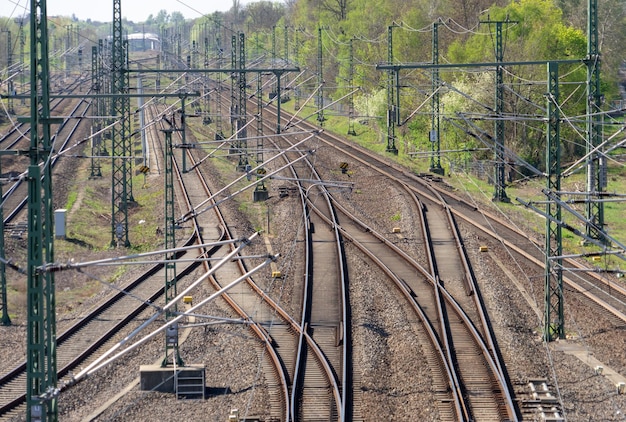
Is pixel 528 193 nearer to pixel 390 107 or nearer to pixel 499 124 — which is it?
pixel 499 124

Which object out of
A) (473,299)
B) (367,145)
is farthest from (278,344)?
(367,145)

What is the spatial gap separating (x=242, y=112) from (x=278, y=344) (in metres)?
22.1

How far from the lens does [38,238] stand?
1082cm

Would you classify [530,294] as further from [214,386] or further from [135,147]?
[135,147]

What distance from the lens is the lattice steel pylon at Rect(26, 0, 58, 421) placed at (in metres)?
10.7

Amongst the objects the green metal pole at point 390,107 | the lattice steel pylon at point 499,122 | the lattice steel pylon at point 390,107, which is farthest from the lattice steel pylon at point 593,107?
the lattice steel pylon at point 390,107

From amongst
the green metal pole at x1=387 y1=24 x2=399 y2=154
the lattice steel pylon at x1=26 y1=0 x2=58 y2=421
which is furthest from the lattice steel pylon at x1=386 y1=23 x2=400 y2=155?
the lattice steel pylon at x1=26 y1=0 x2=58 y2=421

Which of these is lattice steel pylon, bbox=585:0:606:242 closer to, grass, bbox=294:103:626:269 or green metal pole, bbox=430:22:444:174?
grass, bbox=294:103:626:269

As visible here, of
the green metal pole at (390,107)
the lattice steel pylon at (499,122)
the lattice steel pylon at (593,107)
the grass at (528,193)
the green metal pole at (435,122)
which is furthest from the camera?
the green metal pole at (390,107)

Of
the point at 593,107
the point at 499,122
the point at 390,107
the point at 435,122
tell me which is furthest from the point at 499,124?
the point at 390,107

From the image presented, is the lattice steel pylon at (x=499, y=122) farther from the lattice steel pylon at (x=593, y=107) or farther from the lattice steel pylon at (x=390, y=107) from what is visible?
the lattice steel pylon at (x=390, y=107)

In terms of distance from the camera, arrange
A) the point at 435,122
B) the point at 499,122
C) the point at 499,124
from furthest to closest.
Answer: the point at 435,122
the point at 499,124
the point at 499,122

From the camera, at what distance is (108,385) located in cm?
1806

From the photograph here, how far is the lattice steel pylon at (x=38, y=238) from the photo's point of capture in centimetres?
1072
